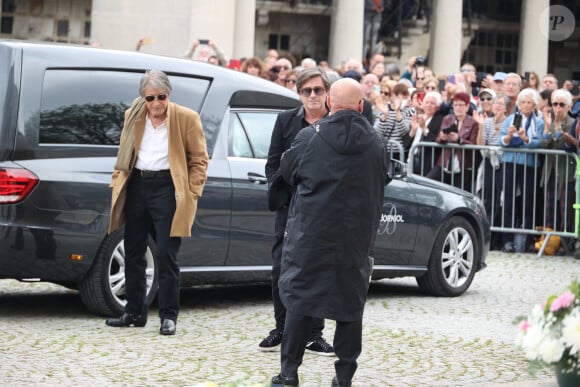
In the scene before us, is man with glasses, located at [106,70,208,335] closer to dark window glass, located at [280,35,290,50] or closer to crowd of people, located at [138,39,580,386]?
crowd of people, located at [138,39,580,386]

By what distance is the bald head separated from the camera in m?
8.01

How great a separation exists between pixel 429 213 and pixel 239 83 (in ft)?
7.21

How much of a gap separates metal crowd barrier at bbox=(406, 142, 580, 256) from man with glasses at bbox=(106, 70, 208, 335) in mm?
7832

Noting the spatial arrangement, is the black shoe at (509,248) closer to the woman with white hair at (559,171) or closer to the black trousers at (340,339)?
the woman with white hair at (559,171)

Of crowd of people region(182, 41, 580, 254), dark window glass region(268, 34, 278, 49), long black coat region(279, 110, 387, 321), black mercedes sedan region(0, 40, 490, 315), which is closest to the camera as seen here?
long black coat region(279, 110, 387, 321)

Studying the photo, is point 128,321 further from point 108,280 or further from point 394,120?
point 394,120

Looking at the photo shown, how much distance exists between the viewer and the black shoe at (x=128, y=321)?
34.4 feet

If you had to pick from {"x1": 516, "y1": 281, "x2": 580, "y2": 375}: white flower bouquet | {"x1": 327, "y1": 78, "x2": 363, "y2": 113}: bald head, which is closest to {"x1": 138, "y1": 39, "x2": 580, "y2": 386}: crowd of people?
{"x1": 327, "y1": 78, "x2": 363, "y2": 113}: bald head

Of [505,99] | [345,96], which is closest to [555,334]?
[345,96]

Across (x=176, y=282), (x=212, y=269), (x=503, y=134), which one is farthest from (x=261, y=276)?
(x=503, y=134)

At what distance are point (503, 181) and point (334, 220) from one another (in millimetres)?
10306

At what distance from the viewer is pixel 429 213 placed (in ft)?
42.1

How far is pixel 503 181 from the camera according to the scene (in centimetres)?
1788

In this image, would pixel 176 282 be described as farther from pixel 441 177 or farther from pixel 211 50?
pixel 211 50
